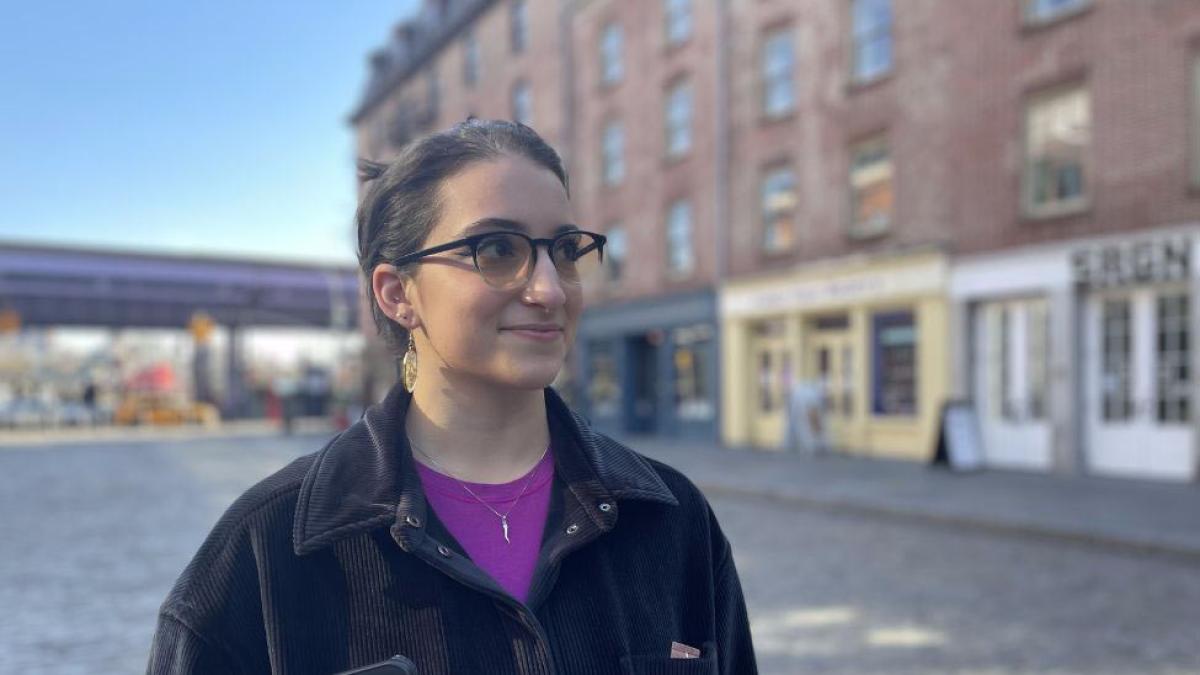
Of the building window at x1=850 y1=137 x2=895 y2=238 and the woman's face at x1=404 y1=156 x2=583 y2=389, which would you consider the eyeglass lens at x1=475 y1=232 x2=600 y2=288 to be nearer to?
the woman's face at x1=404 y1=156 x2=583 y2=389

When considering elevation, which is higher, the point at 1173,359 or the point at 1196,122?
the point at 1196,122

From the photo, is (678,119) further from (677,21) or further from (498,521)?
(498,521)

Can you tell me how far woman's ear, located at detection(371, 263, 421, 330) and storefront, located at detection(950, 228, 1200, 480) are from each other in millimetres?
13719

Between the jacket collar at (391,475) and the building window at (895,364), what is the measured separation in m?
16.3

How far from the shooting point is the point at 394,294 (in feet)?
5.35

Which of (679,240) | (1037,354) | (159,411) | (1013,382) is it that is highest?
(679,240)

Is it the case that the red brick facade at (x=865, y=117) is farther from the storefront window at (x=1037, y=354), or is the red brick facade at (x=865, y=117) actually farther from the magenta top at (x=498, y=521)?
the magenta top at (x=498, y=521)

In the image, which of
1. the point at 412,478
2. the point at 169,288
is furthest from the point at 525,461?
the point at 169,288

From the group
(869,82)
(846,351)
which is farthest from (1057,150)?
(846,351)

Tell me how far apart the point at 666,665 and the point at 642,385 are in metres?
24.2

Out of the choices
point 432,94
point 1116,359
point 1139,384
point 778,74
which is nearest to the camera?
point 1139,384

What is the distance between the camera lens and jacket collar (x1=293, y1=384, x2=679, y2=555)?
1.39 meters

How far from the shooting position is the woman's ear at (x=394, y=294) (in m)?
1.61

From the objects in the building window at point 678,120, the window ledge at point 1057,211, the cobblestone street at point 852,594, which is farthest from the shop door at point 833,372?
the cobblestone street at point 852,594
